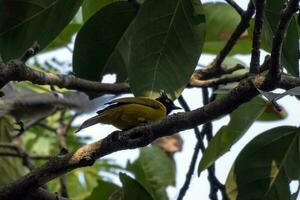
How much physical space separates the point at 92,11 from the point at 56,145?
210cm

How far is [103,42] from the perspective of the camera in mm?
3314

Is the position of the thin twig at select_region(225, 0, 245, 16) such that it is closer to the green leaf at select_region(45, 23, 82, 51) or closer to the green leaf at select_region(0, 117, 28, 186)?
the green leaf at select_region(45, 23, 82, 51)

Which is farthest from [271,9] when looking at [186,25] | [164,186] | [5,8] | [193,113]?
[164,186]

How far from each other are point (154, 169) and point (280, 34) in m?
1.99

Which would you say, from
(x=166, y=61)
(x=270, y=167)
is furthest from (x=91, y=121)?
(x=270, y=167)

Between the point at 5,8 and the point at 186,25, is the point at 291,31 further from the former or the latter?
the point at 5,8

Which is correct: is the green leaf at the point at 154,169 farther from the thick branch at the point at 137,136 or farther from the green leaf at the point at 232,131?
the thick branch at the point at 137,136

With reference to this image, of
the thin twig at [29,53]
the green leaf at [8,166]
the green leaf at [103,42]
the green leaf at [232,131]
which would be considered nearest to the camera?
the thin twig at [29,53]

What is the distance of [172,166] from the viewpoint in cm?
406

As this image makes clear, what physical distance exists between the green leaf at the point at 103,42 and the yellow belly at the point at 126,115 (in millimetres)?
263

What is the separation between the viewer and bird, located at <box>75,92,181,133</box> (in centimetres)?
307

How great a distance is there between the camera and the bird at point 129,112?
3.07m

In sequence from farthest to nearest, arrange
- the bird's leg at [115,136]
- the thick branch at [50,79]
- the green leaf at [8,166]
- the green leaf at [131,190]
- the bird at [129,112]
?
the green leaf at [8,166] < the bird at [129,112] < the green leaf at [131,190] < the thick branch at [50,79] < the bird's leg at [115,136]

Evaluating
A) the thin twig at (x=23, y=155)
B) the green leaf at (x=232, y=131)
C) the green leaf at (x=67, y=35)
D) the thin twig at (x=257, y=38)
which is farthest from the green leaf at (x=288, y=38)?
the green leaf at (x=67, y=35)
